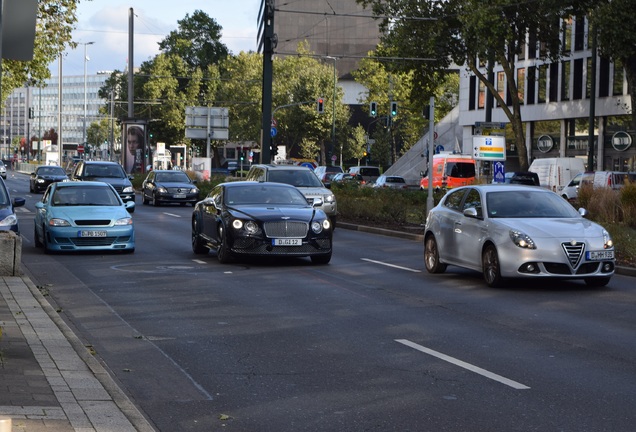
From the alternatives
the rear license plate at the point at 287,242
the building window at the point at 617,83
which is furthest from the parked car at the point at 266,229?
the building window at the point at 617,83

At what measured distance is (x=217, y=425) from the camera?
716 cm

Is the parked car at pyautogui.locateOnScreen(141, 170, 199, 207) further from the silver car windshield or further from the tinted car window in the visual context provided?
the silver car windshield

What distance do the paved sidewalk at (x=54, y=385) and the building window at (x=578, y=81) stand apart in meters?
56.5

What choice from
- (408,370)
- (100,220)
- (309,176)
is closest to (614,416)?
(408,370)

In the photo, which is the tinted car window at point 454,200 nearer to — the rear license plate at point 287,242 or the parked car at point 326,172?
the rear license plate at point 287,242

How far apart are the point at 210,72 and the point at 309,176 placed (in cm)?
7956

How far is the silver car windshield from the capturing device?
16672 mm

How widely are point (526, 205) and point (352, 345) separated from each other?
7049 millimetres

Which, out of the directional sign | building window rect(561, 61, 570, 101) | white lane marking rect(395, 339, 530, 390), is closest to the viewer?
white lane marking rect(395, 339, 530, 390)

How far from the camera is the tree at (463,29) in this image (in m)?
47.0

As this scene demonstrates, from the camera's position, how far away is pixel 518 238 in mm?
15594

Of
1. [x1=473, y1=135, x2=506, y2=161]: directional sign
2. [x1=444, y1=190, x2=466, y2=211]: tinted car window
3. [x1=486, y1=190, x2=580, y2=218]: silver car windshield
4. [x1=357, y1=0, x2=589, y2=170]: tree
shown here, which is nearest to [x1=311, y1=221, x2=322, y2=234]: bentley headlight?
[x1=444, y1=190, x2=466, y2=211]: tinted car window

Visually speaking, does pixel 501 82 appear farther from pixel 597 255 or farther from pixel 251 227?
pixel 597 255

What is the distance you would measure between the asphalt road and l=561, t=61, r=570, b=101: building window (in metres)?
48.9
